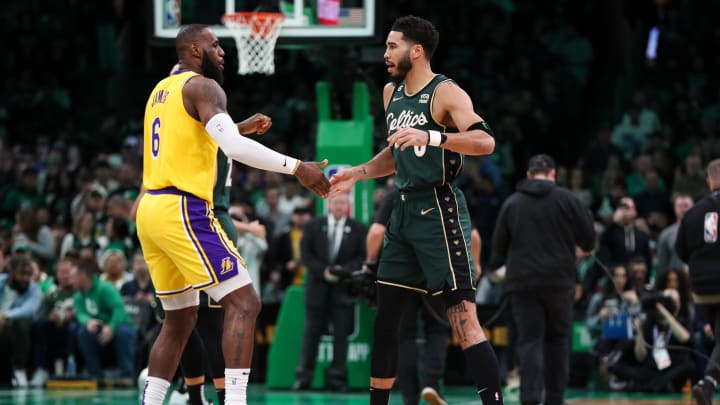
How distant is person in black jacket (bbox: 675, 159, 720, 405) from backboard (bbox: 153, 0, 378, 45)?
14.8 feet

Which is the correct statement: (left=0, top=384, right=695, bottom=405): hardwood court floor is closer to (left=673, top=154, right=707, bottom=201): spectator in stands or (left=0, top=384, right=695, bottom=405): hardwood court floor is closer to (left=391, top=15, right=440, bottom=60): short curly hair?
(left=673, top=154, right=707, bottom=201): spectator in stands

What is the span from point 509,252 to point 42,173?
45.0 ft

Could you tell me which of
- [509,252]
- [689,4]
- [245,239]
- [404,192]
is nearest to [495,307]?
[245,239]

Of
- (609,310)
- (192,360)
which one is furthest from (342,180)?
(609,310)

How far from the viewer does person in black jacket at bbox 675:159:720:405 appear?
11.8 m

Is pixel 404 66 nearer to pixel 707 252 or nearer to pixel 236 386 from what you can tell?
pixel 236 386

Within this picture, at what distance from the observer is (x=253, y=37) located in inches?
570

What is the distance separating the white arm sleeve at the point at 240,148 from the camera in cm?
809

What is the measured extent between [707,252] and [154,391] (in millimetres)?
5607

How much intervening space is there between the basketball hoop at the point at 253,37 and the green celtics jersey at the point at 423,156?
563 cm

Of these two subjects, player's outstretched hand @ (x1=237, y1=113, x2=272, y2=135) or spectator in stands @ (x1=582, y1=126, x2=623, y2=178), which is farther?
spectator in stands @ (x1=582, y1=126, x2=623, y2=178)

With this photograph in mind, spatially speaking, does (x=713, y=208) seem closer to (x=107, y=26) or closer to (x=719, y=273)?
(x=719, y=273)

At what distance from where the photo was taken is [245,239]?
→ 664 inches

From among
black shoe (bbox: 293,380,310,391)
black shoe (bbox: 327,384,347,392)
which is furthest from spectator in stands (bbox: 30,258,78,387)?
black shoe (bbox: 327,384,347,392)
